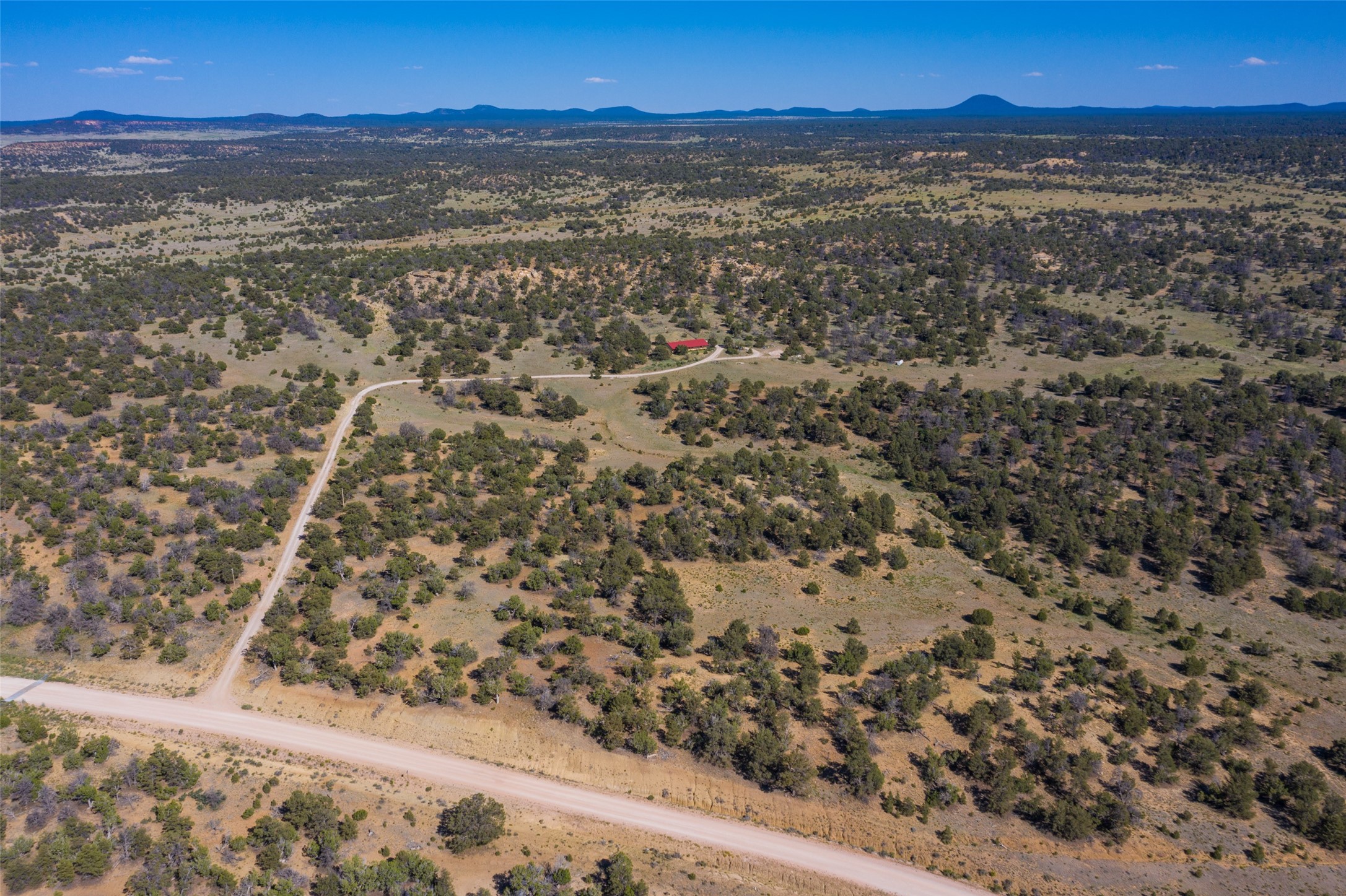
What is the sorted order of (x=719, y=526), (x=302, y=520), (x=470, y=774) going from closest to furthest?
(x=470, y=774)
(x=719, y=526)
(x=302, y=520)

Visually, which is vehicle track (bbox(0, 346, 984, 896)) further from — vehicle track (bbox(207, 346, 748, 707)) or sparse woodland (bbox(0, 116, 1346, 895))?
sparse woodland (bbox(0, 116, 1346, 895))

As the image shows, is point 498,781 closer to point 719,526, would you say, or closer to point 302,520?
point 719,526

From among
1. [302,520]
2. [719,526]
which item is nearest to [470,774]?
[719,526]

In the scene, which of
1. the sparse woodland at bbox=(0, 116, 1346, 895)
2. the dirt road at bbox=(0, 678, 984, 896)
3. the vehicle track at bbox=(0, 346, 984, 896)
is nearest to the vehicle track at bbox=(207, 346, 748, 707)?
the vehicle track at bbox=(0, 346, 984, 896)

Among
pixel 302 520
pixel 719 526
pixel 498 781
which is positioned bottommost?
pixel 498 781

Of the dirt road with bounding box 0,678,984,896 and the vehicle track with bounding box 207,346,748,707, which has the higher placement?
the vehicle track with bounding box 207,346,748,707

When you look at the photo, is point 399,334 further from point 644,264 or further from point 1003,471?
point 1003,471

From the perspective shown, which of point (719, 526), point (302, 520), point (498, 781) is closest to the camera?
point (498, 781)

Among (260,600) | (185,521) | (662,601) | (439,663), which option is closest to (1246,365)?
(662,601)

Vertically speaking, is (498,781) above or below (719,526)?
below

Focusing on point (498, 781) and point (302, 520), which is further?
point (302, 520)
